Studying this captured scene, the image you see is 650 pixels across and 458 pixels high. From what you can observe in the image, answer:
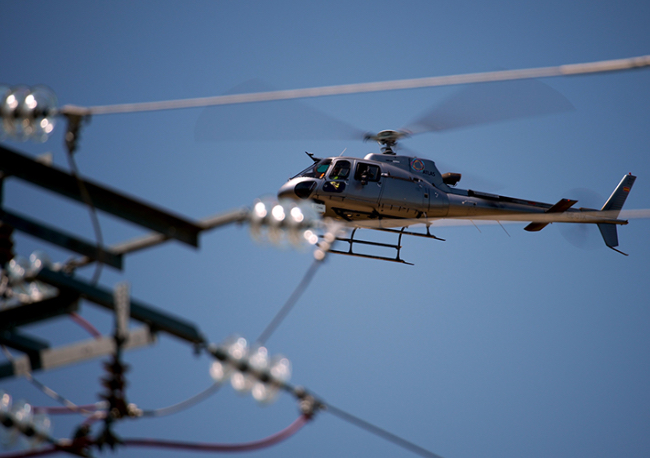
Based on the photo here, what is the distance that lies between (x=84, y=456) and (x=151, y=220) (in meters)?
2.58

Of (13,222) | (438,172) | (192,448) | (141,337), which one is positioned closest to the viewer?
(192,448)

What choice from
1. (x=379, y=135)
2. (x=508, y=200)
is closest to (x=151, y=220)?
(x=379, y=135)

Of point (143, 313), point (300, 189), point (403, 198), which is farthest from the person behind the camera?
point (403, 198)

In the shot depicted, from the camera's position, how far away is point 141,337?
28.0 feet

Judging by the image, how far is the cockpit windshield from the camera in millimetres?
19578

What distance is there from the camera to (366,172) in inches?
770

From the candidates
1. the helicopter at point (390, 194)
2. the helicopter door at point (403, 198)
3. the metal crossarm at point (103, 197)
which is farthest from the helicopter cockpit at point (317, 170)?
the metal crossarm at point (103, 197)

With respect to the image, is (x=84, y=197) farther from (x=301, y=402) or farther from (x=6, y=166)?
(x=301, y=402)

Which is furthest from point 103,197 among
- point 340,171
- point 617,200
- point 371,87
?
point 617,200

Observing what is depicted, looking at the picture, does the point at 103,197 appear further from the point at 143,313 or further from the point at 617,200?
the point at 617,200

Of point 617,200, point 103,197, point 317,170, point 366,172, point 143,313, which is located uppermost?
point 617,200

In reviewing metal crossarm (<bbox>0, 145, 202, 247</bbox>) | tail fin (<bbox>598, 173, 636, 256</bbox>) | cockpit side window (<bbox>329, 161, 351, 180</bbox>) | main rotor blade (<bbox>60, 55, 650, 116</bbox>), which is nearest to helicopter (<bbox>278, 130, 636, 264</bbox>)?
cockpit side window (<bbox>329, 161, 351, 180</bbox>)

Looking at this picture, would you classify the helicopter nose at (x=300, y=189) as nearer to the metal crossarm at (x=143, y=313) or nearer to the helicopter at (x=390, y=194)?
the helicopter at (x=390, y=194)

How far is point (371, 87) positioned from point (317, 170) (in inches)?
407
